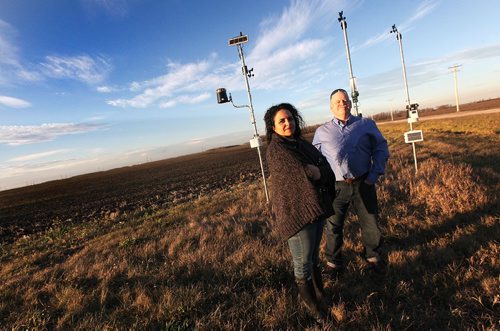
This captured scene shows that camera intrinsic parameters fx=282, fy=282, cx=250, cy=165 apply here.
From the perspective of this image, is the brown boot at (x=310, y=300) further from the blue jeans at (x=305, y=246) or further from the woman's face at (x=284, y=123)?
the woman's face at (x=284, y=123)

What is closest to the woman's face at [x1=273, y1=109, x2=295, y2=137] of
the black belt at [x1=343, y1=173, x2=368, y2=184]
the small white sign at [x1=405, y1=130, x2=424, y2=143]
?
the black belt at [x1=343, y1=173, x2=368, y2=184]

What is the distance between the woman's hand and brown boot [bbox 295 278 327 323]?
41.8 inches

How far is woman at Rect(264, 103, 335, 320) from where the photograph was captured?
2.61 m

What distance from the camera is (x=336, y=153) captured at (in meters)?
3.50

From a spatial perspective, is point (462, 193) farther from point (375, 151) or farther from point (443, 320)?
point (443, 320)

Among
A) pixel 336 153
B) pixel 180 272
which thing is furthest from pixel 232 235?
pixel 336 153

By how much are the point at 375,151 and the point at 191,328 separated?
294cm

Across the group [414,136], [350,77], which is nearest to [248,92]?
[350,77]

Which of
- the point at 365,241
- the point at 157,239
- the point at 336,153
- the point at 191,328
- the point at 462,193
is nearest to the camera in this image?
the point at 191,328

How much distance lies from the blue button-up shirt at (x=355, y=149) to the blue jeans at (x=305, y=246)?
3.14 feet

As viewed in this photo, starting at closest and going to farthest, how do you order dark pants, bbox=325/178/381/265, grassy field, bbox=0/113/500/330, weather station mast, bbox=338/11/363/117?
grassy field, bbox=0/113/500/330, dark pants, bbox=325/178/381/265, weather station mast, bbox=338/11/363/117

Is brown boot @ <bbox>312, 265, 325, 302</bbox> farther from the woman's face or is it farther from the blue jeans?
the woman's face

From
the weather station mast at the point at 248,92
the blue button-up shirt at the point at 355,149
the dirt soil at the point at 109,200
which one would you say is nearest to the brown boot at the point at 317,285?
the blue button-up shirt at the point at 355,149

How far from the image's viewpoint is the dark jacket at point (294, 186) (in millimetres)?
2602
